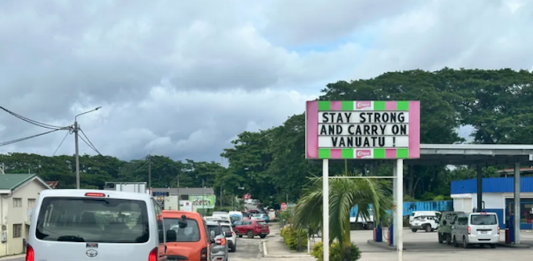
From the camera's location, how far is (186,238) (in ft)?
45.8

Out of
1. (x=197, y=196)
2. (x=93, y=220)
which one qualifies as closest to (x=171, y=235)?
(x=93, y=220)

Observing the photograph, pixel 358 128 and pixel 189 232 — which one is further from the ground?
pixel 358 128

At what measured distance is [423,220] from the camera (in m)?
53.6

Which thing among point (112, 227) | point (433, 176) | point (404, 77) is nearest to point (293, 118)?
point (404, 77)

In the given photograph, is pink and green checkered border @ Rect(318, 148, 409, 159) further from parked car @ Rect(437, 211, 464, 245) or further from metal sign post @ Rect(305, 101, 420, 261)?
parked car @ Rect(437, 211, 464, 245)

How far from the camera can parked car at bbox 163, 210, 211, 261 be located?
13594 millimetres

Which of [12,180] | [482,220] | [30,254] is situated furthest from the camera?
[12,180]

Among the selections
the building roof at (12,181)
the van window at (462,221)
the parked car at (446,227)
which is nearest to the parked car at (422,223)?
the parked car at (446,227)

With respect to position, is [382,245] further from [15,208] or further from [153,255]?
[153,255]

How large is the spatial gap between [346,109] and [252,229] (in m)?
31.9

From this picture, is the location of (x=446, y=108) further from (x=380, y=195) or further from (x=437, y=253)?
(x=380, y=195)

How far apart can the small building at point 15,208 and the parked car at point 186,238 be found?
2907 cm

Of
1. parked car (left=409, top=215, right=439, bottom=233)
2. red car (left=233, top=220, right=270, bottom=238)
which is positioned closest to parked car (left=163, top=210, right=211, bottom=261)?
red car (left=233, top=220, right=270, bottom=238)

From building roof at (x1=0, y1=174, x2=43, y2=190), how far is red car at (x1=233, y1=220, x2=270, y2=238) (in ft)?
49.1
